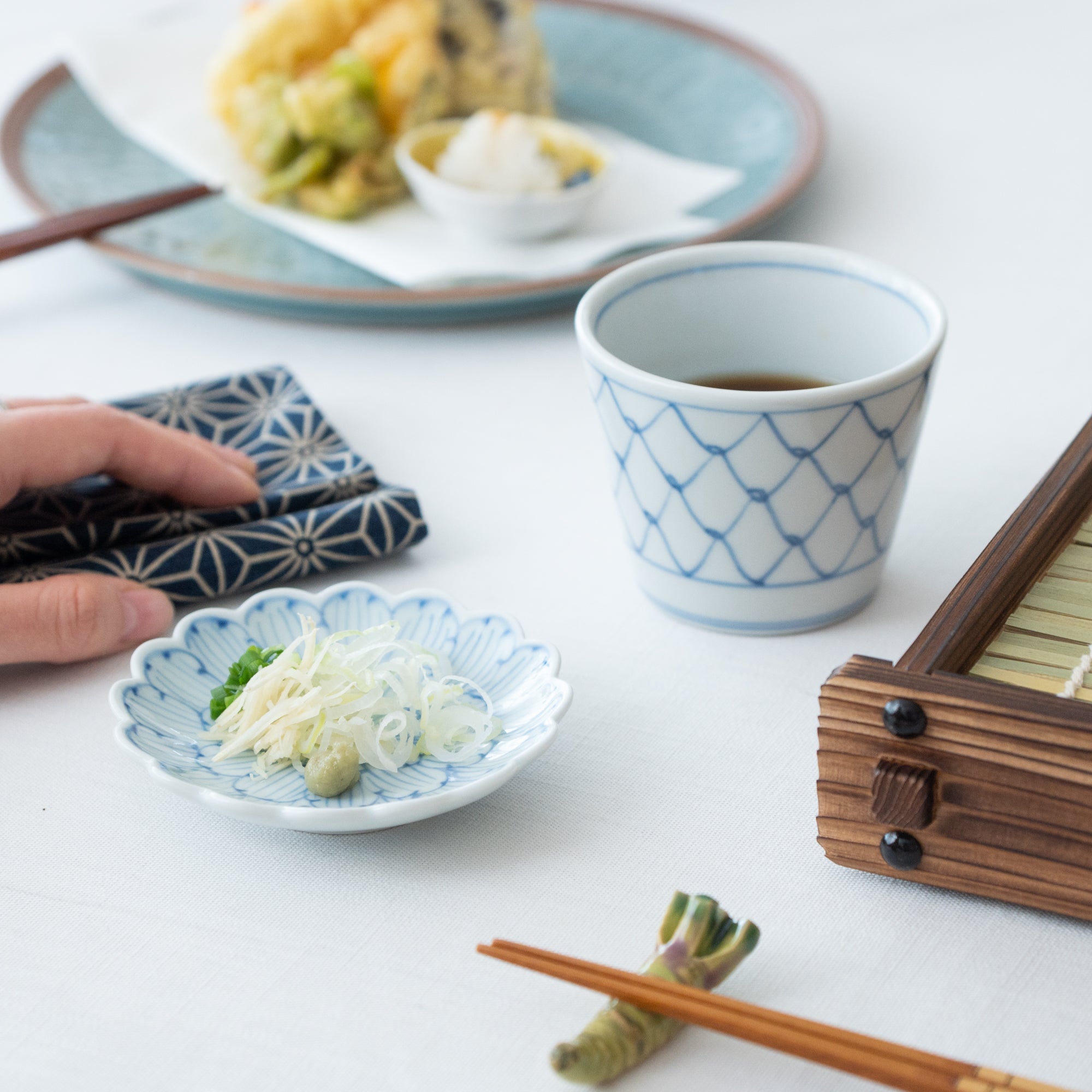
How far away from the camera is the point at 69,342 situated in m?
1.23

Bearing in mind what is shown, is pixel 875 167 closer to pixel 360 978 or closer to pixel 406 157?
pixel 406 157

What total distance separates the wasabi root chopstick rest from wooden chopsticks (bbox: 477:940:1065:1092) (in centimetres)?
1

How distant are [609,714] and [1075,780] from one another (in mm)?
286

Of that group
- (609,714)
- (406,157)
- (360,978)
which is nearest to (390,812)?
(360,978)

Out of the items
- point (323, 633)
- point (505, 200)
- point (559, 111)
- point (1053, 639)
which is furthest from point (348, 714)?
point (559, 111)

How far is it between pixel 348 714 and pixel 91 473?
0.31m

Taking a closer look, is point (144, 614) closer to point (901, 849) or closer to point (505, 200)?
point (901, 849)

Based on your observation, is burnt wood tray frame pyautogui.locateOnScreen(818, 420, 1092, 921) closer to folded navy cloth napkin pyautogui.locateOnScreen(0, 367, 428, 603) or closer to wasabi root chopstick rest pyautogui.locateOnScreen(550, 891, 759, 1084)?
wasabi root chopstick rest pyautogui.locateOnScreen(550, 891, 759, 1084)

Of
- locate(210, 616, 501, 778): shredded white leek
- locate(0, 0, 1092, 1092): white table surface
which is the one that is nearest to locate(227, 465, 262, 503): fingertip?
locate(0, 0, 1092, 1092): white table surface

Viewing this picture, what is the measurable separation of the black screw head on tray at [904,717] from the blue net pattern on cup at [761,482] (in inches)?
7.9

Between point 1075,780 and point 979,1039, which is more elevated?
point 1075,780

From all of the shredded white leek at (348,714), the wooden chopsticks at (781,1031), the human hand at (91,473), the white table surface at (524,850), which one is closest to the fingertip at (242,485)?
the human hand at (91,473)

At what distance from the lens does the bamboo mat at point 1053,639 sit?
611 millimetres

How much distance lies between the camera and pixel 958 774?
1.83 ft
